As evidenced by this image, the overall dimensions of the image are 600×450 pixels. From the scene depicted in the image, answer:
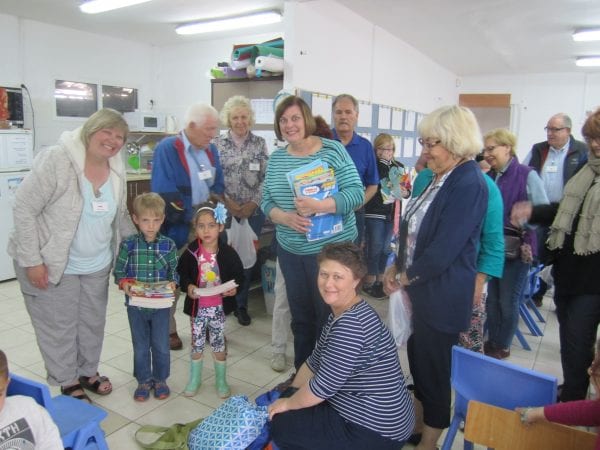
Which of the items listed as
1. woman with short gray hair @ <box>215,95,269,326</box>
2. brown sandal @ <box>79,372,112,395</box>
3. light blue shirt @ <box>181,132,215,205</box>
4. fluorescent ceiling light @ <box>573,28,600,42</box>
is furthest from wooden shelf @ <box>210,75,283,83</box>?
fluorescent ceiling light @ <box>573,28,600,42</box>

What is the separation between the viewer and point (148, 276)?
245 centimetres

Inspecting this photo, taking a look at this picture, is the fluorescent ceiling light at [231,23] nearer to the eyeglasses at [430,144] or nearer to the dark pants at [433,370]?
the eyeglasses at [430,144]

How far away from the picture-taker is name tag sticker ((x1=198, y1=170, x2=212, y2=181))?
2.89 metres

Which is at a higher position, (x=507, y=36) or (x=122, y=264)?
(x=507, y=36)

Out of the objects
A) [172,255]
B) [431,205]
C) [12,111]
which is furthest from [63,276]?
[12,111]

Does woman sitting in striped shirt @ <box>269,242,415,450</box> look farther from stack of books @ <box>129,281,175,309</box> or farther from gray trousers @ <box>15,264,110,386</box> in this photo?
gray trousers @ <box>15,264,110,386</box>

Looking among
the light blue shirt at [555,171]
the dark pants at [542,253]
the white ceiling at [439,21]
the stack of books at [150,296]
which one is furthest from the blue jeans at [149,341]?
the light blue shirt at [555,171]

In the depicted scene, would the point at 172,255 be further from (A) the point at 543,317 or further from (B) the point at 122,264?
(A) the point at 543,317

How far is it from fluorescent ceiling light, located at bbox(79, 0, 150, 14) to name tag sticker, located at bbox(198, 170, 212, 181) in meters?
2.65

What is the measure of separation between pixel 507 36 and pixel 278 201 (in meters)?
4.51

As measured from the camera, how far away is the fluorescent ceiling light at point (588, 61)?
6.79 meters

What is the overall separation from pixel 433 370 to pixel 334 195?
2.98 ft

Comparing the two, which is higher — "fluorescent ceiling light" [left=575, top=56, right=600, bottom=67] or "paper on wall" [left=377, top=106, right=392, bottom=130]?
"fluorescent ceiling light" [left=575, top=56, right=600, bottom=67]

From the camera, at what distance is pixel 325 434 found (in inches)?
66.7
